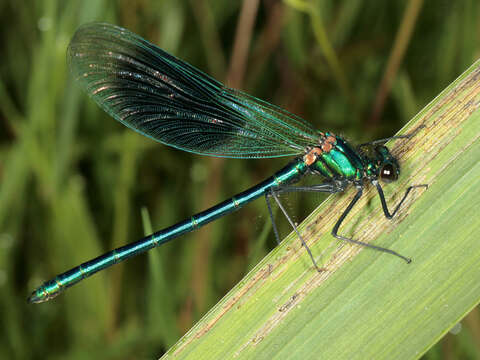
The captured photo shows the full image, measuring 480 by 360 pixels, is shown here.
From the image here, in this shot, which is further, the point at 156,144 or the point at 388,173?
the point at 156,144

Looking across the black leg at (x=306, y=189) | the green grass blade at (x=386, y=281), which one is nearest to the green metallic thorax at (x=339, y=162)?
the black leg at (x=306, y=189)

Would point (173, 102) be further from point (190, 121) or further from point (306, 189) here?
point (306, 189)

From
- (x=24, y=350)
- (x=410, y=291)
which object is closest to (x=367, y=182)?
(x=410, y=291)

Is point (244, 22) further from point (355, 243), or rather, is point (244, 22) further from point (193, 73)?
point (355, 243)

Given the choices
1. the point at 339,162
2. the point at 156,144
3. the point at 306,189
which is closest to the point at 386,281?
the point at 306,189

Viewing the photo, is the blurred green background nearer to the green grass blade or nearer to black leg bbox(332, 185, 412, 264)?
black leg bbox(332, 185, 412, 264)

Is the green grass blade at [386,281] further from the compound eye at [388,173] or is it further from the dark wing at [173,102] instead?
the dark wing at [173,102]
